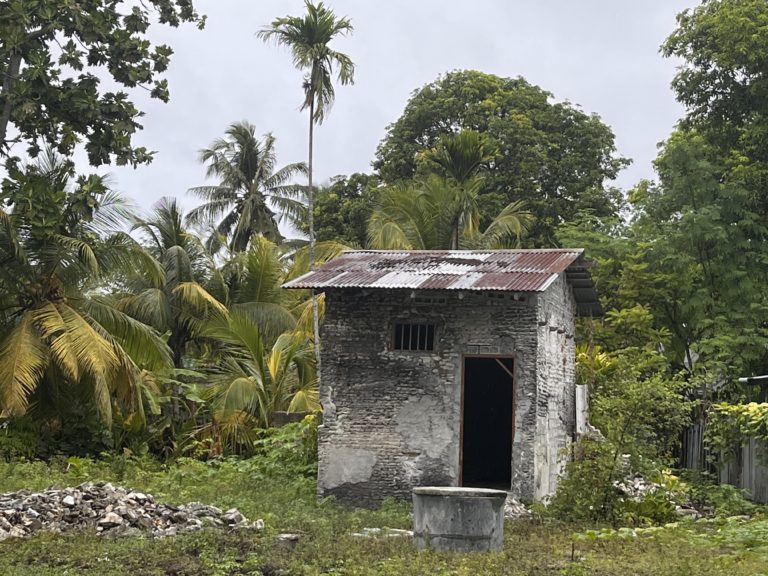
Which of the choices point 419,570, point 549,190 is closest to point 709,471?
point 549,190

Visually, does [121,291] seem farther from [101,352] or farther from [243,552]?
[243,552]

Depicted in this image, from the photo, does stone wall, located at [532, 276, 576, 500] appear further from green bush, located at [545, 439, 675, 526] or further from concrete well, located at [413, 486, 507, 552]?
concrete well, located at [413, 486, 507, 552]

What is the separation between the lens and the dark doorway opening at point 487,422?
20.1 metres

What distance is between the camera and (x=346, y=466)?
54.1ft

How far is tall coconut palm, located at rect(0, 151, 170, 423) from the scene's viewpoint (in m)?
17.3

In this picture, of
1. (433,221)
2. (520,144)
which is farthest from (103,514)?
(520,144)

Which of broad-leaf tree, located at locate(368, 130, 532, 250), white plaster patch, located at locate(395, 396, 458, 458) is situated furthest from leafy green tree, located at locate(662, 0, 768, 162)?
white plaster patch, located at locate(395, 396, 458, 458)

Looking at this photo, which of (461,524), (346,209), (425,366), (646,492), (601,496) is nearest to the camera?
(461,524)

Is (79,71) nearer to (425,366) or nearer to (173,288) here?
(425,366)

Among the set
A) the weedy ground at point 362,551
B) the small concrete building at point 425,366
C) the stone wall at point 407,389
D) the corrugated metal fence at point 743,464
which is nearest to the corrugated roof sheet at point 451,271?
the small concrete building at point 425,366

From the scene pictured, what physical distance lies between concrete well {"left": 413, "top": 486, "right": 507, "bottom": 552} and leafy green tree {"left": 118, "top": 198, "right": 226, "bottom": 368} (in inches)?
521

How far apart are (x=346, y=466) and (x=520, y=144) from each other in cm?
1848

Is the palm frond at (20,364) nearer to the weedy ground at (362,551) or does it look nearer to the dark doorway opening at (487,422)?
the weedy ground at (362,551)

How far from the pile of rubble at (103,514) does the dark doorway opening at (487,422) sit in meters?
7.94
